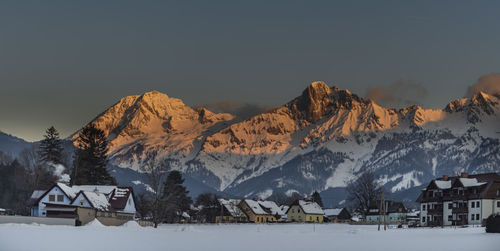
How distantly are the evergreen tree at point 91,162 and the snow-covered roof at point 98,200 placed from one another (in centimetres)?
1939

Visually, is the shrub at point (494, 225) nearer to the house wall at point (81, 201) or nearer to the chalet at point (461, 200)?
the chalet at point (461, 200)

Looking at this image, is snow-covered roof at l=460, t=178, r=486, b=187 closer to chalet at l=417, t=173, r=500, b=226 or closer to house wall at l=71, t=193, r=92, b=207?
chalet at l=417, t=173, r=500, b=226

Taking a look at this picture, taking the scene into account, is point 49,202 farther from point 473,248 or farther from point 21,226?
point 473,248

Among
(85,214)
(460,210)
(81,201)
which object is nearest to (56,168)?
(81,201)

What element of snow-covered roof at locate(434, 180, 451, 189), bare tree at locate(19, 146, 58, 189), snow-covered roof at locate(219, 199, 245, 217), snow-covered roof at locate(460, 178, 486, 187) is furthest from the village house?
snow-covered roof at locate(219, 199, 245, 217)

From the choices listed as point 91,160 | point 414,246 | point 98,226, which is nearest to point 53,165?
point 91,160

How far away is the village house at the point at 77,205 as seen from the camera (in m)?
100

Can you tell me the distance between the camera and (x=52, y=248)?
52.0 meters

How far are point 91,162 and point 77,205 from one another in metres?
32.1

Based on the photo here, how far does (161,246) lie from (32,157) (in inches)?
3370

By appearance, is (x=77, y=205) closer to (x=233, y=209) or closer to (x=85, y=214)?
(x=85, y=214)

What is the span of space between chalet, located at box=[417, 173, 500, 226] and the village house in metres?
55.1

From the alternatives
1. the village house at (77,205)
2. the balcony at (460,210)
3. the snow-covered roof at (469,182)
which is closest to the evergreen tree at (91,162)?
the village house at (77,205)

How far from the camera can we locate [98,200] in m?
105
